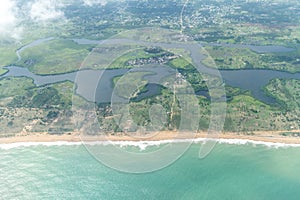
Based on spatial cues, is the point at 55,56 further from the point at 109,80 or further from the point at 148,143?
the point at 148,143

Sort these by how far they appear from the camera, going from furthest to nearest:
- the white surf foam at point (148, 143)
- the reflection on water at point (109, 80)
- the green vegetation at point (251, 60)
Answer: the green vegetation at point (251, 60)
the reflection on water at point (109, 80)
the white surf foam at point (148, 143)

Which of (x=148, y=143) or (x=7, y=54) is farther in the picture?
(x=7, y=54)

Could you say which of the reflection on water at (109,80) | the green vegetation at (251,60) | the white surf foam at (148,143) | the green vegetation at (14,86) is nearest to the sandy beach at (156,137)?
the white surf foam at (148,143)

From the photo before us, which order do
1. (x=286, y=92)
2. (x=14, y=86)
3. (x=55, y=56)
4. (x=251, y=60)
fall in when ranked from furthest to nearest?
(x=55, y=56)
(x=251, y=60)
(x=14, y=86)
(x=286, y=92)

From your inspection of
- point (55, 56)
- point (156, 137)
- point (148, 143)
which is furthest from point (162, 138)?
point (55, 56)

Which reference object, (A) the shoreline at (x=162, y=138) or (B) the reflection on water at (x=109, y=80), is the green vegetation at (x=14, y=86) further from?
(A) the shoreline at (x=162, y=138)

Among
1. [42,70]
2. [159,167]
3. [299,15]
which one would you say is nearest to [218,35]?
[299,15]

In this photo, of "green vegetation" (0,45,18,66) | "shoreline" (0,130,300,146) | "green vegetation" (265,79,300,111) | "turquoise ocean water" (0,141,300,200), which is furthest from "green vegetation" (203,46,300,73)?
"green vegetation" (0,45,18,66)
